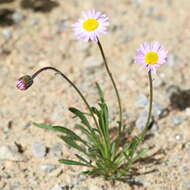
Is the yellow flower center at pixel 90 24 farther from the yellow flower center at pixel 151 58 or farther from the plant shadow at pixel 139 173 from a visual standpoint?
the plant shadow at pixel 139 173

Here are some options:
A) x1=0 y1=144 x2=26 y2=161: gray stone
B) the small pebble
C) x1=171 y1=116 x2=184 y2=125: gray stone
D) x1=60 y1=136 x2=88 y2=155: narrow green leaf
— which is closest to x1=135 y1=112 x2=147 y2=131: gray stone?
x1=171 y1=116 x2=184 y2=125: gray stone

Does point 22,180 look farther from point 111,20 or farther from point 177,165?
point 111,20

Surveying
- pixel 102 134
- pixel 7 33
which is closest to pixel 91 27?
pixel 102 134

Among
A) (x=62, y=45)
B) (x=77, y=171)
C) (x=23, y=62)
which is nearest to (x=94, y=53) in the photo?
(x=62, y=45)

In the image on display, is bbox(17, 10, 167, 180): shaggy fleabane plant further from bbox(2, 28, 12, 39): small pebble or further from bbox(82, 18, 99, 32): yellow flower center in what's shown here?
bbox(2, 28, 12, 39): small pebble

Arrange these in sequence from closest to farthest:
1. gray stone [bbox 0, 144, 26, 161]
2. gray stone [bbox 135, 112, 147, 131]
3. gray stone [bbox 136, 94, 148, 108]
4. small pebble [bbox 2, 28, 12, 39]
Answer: gray stone [bbox 0, 144, 26, 161], gray stone [bbox 135, 112, 147, 131], gray stone [bbox 136, 94, 148, 108], small pebble [bbox 2, 28, 12, 39]
